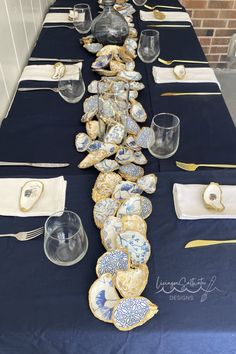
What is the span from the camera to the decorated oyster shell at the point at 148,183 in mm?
884

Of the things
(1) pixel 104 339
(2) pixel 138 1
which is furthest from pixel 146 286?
(2) pixel 138 1

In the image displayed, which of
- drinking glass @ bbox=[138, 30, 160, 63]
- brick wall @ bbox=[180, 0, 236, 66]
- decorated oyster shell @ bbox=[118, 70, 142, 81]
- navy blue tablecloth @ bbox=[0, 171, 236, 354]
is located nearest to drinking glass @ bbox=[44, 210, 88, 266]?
navy blue tablecloth @ bbox=[0, 171, 236, 354]

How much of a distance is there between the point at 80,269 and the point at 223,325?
0.29 metres

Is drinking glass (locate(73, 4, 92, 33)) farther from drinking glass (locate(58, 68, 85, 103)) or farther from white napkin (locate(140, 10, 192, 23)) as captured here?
drinking glass (locate(58, 68, 85, 103))

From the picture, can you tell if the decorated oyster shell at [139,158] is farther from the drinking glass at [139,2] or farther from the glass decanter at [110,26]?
the drinking glass at [139,2]

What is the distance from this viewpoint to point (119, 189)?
865 mm

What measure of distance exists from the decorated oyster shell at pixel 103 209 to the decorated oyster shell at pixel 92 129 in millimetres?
288

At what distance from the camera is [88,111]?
1176 millimetres

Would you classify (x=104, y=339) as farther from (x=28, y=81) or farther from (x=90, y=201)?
(x=28, y=81)

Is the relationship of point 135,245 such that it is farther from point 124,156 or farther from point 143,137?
point 143,137

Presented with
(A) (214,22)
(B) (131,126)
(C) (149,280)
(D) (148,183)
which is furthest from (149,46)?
(A) (214,22)

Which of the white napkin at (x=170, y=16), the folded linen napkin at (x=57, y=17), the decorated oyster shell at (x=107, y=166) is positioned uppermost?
the decorated oyster shell at (x=107, y=166)

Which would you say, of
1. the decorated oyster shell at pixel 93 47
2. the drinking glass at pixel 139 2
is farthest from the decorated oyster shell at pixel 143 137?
the drinking glass at pixel 139 2

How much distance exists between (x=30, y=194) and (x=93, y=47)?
2.81 ft
